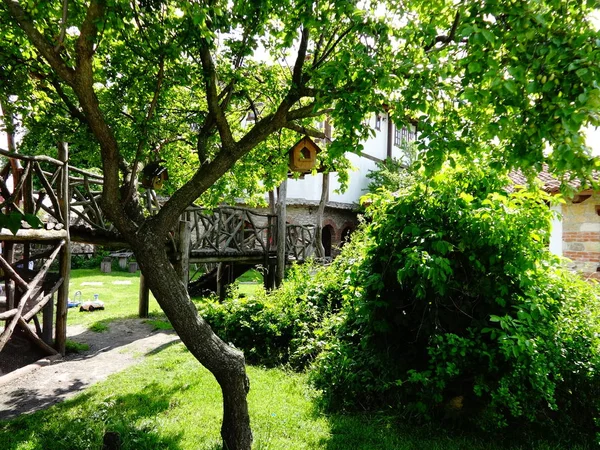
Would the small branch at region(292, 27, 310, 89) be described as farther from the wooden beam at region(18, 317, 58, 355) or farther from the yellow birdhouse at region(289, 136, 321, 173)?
the wooden beam at region(18, 317, 58, 355)

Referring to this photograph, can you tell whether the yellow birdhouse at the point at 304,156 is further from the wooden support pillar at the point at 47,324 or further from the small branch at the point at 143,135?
the wooden support pillar at the point at 47,324

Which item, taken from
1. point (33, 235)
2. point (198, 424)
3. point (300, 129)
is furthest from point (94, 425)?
point (300, 129)

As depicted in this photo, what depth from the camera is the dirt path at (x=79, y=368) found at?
5.16 m

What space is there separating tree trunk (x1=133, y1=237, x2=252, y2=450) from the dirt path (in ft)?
8.94

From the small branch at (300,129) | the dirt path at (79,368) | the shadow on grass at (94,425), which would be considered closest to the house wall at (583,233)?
the small branch at (300,129)

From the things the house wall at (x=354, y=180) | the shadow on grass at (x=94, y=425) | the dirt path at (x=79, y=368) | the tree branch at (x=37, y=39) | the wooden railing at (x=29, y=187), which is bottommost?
the dirt path at (x=79, y=368)

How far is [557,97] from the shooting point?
82.5 inches

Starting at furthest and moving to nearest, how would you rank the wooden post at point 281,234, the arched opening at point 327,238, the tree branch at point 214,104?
the arched opening at point 327,238
the wooden post at point 281,234
the tree branch at point 214,104

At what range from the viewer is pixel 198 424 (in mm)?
4332

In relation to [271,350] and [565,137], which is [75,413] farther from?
[565,137]

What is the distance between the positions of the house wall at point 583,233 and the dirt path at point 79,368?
26.8ft

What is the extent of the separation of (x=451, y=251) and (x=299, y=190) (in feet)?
48.7

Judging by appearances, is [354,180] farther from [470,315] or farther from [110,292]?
[470,315]

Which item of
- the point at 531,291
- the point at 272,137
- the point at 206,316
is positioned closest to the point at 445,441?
the point at 531,291
